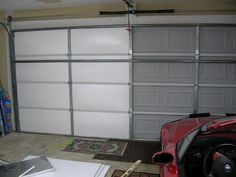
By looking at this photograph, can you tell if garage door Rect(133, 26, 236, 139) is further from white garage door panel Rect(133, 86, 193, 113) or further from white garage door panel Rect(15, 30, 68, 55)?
white garage door panel Rect(15, 30, 68, 55)

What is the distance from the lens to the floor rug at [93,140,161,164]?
403cm

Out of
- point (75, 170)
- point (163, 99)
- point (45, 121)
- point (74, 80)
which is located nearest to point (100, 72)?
point (74, 80)

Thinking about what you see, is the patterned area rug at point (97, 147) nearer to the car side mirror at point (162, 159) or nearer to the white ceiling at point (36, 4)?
the car side mirror at point (162, 159)

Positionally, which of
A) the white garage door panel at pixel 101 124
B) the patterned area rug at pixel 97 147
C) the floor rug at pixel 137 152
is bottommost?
the floor rug at pixel 137 152

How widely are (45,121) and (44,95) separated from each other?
631 mm

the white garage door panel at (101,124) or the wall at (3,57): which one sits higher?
the wall at (3,57)

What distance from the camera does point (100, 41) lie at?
4.86 m

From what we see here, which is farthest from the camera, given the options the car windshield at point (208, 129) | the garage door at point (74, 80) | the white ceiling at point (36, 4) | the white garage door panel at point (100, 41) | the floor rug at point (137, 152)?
the garage door at point (74, 80)

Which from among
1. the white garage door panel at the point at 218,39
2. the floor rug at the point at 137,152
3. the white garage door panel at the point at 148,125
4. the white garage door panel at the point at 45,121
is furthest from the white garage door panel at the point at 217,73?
the white garage door panel at the point at 45,121

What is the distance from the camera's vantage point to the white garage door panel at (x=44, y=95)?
17.2ft

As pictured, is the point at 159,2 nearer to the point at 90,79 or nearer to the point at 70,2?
the point at 70,2

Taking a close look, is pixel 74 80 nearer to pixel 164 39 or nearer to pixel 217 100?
pixel 164 39

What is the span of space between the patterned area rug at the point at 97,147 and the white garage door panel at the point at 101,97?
72cm

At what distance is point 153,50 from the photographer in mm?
4652
